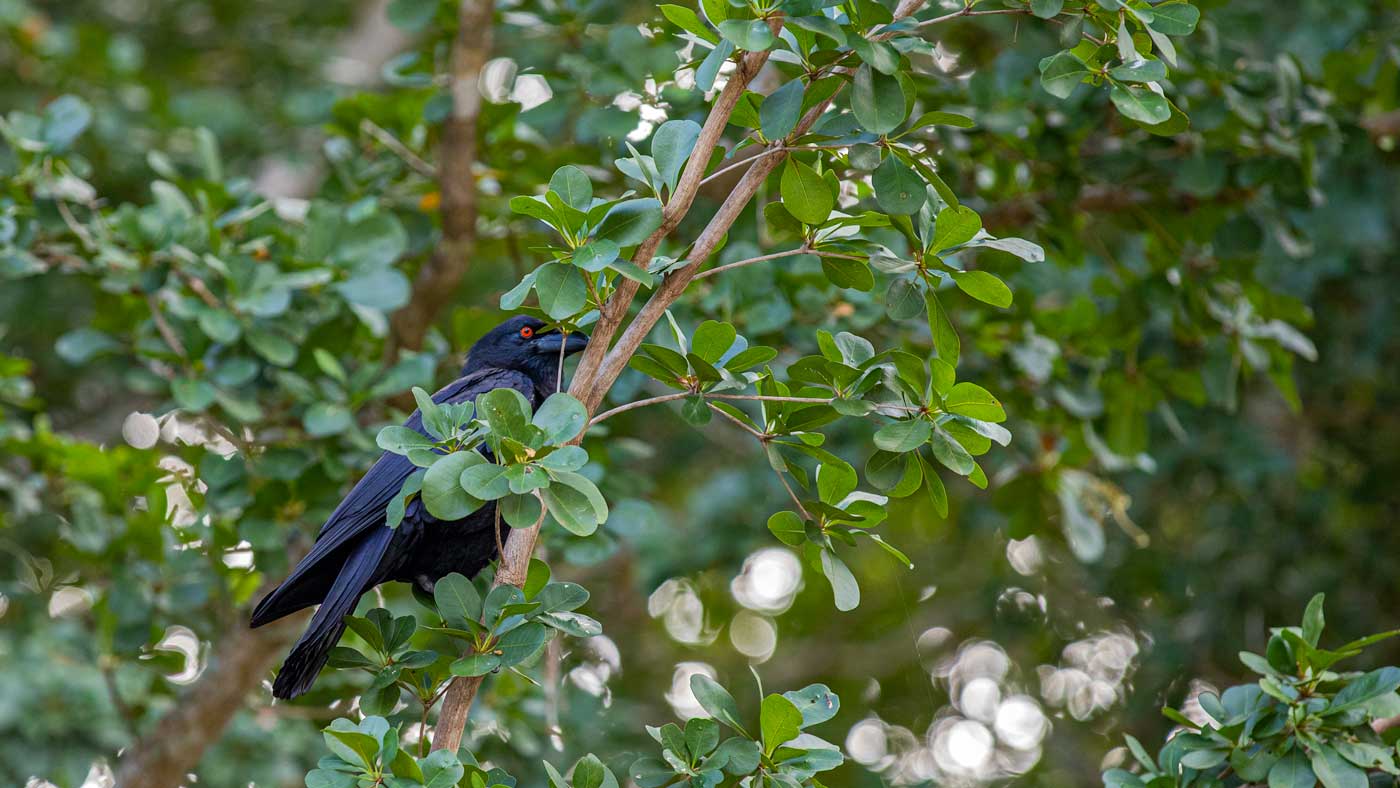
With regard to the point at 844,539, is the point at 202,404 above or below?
below

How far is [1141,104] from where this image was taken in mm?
2375

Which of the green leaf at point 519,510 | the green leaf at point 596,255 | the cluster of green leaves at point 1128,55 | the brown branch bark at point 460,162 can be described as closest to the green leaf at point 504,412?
the green leaf at point 519,510

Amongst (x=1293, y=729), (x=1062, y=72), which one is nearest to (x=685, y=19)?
(x=1062, y=72)

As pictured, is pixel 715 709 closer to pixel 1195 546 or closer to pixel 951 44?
pixel 951 44

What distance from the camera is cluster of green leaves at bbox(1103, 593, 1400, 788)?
2443mm

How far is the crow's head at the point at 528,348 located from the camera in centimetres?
385

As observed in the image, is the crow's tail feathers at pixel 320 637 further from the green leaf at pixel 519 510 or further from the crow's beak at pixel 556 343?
the crow's beak at pixel 556 343

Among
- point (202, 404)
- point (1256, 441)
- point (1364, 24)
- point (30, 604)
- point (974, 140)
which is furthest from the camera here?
point (1256, 441)

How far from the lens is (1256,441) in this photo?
5.77 metres

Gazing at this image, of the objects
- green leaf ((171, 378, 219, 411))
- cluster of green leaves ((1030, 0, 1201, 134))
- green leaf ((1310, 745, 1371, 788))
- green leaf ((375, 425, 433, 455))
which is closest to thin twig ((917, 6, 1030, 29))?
cluster of green leaves ((1030, 0, 1201, 134))

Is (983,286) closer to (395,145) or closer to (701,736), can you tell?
(701,736)

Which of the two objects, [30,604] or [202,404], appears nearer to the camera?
[202,404]

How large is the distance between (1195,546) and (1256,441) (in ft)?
3.87

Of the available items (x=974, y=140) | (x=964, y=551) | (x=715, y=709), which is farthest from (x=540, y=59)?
(x=964, y=551)
